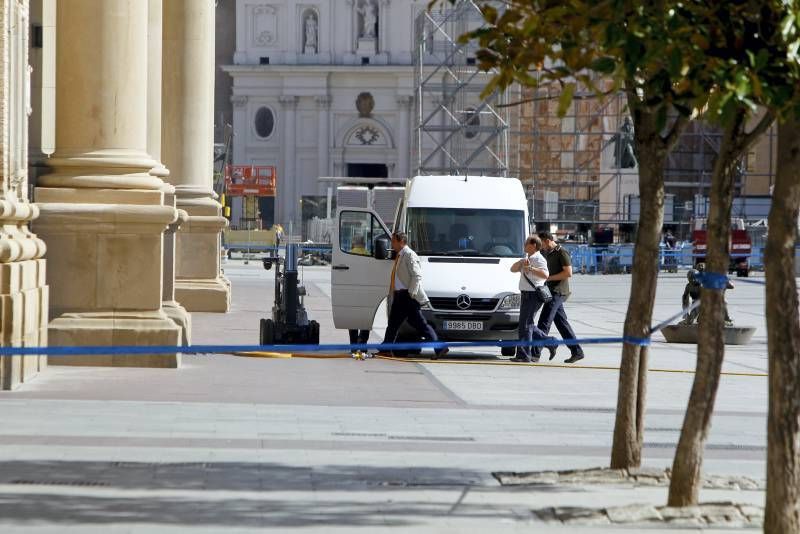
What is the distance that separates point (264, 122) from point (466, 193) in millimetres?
81073

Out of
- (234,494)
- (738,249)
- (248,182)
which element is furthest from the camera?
(248,182)

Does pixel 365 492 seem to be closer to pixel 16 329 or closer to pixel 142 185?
pixel 16 329

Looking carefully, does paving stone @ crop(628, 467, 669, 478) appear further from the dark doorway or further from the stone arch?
the dark doorway

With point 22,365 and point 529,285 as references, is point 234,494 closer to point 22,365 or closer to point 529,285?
point 22,365

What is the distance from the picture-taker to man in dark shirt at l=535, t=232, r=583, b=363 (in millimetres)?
20328

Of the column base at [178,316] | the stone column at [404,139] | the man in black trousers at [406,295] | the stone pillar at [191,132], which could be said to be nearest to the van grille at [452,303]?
the man in black trousers at [406,295]

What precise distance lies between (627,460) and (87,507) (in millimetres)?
3263

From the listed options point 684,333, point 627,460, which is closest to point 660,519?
point 627,460

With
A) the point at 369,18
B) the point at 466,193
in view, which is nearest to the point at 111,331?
the point at 466,193

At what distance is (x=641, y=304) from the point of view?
9.95 m

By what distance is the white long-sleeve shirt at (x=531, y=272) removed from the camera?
65.2 feet

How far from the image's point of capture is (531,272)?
783 inches

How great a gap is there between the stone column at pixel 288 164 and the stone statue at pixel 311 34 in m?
3.05

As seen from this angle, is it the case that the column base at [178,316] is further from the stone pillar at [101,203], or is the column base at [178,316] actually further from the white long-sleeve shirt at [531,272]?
the white long-sleeve shirt at [531,272]
